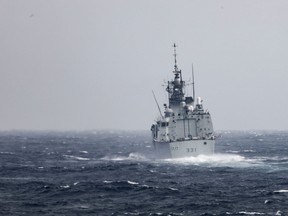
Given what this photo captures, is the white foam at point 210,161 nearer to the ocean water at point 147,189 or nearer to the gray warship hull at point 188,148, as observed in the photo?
the ocean water at point 147,189

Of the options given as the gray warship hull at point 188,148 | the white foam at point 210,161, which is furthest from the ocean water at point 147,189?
the gray warship hull at point 188,148

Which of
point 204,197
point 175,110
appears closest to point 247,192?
point 204,197

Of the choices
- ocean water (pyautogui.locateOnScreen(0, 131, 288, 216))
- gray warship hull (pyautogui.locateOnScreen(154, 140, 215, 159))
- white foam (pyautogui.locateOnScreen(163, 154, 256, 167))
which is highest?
gray warship hull (pyautogui.locateOnScreen(154, 140, 215, 159))

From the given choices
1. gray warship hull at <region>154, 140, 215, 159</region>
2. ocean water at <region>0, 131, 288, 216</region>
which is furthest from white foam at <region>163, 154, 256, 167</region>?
gray warship hull at <region>154, 140, 215, 159</region>

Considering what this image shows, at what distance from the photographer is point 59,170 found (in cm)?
8394

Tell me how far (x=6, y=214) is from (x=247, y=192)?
2588cm

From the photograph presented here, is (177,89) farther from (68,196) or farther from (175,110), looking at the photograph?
(68,196)

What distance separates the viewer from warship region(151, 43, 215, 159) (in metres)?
94.6

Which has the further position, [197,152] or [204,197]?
[197,152]

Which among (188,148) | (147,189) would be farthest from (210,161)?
(147,189)

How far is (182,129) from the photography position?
99875 mm

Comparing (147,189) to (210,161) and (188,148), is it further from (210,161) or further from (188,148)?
(210,161)

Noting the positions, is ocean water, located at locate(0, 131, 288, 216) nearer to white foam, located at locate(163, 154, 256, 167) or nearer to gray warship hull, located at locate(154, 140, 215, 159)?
white foam, located at locate(163, 154, 256, 167)

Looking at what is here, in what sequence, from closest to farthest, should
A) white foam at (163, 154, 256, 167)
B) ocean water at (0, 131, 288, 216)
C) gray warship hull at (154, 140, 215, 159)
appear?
1. ocean water at (0, 131, 288, 216)
2. white foam at (163, 154, 256, 167)
3. gray warship hull at (154, 140, 215, 159)
